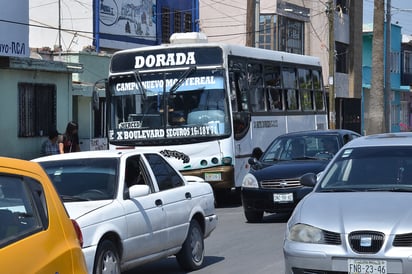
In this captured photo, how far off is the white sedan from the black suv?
4.60 metres

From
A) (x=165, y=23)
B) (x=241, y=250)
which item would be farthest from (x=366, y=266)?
(x=165, y=23)

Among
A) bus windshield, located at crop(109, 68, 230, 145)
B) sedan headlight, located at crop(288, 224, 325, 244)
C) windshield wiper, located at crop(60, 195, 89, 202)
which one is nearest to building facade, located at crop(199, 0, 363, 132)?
bus windshield, located at crop(109, 68, 230, 145)

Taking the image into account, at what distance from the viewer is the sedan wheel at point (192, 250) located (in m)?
10.6

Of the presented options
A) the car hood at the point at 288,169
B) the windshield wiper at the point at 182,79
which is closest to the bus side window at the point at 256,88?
the windshield wiper at the point at 182,79

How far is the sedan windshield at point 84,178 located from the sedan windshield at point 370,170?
232 centimetres

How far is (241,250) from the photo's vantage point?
492 inches

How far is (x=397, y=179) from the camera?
29.5 feet

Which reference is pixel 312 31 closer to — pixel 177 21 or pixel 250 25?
pixel 177 21

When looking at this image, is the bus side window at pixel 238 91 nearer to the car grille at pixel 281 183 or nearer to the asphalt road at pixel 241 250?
the asphalt road at pixel 241 250

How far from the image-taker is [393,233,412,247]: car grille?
297 inches

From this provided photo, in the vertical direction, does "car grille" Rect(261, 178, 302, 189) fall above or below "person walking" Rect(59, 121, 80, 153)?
below

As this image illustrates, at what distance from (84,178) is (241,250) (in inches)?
150

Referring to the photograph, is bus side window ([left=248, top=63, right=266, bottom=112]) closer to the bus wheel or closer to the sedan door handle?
the bus wheel

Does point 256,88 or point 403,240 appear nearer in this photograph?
point 403,240
